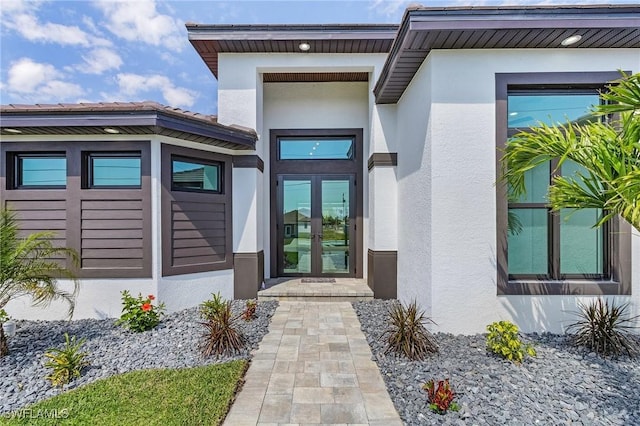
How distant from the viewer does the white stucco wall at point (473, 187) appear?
3973 millimetres

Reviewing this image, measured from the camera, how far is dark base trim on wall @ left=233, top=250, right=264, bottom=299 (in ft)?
19.1

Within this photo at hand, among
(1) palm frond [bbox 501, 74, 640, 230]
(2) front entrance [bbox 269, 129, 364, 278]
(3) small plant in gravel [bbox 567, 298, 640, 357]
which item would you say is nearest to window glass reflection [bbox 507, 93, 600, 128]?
(1) palm frond [bbox 501, 74, 640, 230]

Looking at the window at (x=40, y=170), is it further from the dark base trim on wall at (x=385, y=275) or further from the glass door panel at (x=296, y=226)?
the dark base trim on wall at (x=385, y=275)

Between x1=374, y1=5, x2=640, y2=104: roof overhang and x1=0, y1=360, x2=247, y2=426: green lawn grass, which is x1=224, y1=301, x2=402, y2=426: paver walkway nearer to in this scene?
x1=0, y1=360, x2=247, y2=426: green lawn grass

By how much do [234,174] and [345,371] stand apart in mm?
4239

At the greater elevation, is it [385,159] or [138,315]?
[385,159]

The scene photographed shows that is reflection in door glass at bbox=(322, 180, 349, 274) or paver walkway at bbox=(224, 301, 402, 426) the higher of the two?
reflection in door glass at bbox=(322, 180, 349, 274)

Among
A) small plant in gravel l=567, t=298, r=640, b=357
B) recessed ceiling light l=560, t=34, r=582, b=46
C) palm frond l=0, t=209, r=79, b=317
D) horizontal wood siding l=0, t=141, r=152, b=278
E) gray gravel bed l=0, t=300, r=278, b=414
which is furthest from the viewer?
horizontal wood siding l=0, t=141, r=152, b=278

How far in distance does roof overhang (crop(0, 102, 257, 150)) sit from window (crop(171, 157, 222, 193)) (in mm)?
699

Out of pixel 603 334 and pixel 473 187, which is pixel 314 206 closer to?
pixel 473 187

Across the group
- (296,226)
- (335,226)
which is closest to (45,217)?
(296,226)

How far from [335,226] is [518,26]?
4949mm

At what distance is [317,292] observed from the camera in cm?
588

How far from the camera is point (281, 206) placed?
721cm
